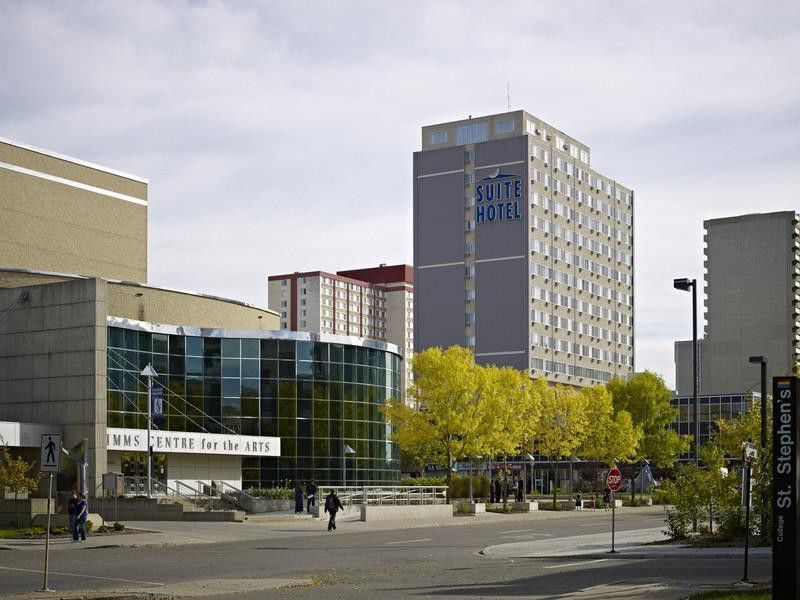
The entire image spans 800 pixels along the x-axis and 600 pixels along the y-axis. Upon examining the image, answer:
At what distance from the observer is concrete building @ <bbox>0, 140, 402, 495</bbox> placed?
55250 millimetres

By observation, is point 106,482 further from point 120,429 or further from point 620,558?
point 620,558

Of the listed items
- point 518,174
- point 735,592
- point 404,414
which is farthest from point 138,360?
point 518,174

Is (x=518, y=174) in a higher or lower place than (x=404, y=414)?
higher

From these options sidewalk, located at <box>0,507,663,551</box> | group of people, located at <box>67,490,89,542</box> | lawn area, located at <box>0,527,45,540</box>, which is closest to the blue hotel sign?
sidewalk, located at <box>0,507,663,551</box>

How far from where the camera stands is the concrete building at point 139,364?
55250mm

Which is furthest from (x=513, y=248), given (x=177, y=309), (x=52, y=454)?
(x=52, y=454)

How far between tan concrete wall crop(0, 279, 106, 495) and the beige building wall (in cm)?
1828

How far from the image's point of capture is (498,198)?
148m

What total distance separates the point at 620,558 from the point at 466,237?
123m

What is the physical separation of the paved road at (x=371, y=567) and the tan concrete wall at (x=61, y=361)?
37.8 feet

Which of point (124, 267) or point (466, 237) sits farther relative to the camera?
point (466, 237)

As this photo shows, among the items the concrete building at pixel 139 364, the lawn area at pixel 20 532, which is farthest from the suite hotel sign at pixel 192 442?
Answer: the lawn area at pixel 20 532

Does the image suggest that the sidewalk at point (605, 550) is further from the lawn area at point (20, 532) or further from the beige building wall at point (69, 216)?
the beige building wall at point (69, 216)

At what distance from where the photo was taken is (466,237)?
498 feet
